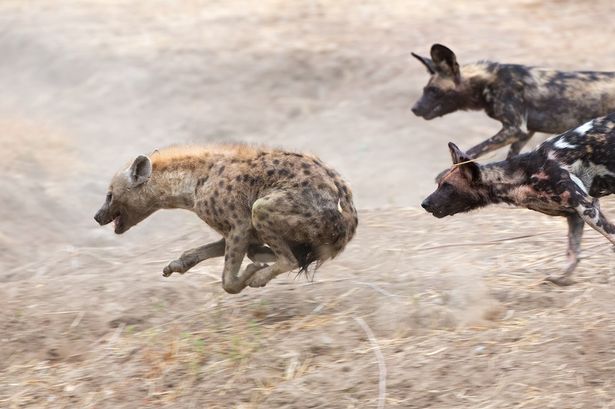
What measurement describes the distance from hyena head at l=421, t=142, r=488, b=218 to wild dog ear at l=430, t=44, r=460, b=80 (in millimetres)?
2285

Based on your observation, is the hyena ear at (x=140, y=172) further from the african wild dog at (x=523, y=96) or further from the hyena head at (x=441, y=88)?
the hyena head at (x=441, y=88)

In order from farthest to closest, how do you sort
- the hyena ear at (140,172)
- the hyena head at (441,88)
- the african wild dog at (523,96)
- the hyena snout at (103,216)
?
the hyena head at (441,88), the african wild dog at (523,96), the hyena snout at (103,216), the hyena ear at (140,172)

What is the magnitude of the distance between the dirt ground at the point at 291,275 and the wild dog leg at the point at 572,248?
7cm

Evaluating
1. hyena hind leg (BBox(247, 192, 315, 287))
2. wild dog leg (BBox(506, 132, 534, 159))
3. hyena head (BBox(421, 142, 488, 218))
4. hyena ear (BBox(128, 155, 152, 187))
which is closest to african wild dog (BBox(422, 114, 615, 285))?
hyena head (BBox(421, 142, 488, 218))

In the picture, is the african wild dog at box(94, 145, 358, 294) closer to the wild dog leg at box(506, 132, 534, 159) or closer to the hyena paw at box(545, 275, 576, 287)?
the hyena paw at box(545, 275, 576, 287)

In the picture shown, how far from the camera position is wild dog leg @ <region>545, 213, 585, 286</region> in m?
6.07

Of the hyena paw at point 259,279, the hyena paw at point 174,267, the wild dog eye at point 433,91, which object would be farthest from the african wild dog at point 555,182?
the wild dog eye at point 433,91

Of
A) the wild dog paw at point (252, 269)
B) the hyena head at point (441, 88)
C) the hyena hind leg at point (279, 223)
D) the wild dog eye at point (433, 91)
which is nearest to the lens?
the hyena hind leg at point (279, 223)

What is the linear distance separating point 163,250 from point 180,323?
1635mm

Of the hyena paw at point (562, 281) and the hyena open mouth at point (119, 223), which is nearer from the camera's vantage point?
the hyena paw at point (562, 281)

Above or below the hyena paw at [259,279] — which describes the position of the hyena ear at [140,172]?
above

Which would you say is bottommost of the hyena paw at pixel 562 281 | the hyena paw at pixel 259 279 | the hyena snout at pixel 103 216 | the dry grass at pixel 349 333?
the dry grass at pixel 349 333

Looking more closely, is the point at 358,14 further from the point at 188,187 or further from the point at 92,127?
the point at 188,187

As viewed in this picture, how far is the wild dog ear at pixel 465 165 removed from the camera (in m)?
6.20
